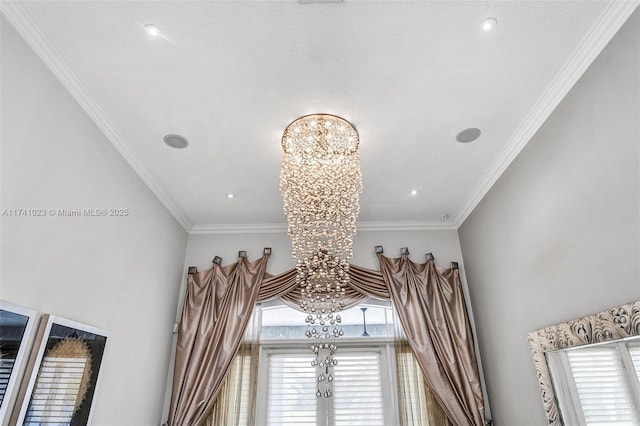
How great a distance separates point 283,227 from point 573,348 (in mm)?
2928

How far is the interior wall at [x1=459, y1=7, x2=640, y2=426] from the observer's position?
1.89m

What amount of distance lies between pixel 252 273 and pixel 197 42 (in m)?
2.53

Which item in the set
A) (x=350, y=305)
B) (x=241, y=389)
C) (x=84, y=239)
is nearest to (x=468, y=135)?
(x=350, y=305)

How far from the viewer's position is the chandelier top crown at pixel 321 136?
2613 mm

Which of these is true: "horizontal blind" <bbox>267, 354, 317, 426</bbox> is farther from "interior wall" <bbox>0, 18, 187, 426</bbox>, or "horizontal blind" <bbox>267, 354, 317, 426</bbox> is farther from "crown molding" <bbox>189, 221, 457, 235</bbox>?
"crown molding" <bbox>189, 221, 457, 235</bbox>

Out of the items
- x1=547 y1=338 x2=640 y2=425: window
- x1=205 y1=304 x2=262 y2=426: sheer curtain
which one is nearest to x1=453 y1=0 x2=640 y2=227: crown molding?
x1=547 y1=338 x2=640 y2=425: window

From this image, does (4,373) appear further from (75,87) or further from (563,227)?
(563,227)

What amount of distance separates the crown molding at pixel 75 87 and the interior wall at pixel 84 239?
0.04 m

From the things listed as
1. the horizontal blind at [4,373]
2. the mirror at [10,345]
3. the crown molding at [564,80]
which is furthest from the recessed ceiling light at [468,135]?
the horizontal blind at [4,373]

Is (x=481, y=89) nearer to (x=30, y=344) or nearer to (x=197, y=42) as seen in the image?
(x=197, y=42)

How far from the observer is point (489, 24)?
6.51 feet

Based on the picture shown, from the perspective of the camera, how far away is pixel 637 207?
1.82 meters

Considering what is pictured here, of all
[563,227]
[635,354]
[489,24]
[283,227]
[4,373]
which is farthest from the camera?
[283,227]

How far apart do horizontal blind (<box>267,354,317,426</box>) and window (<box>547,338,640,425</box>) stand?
85.2 inches
